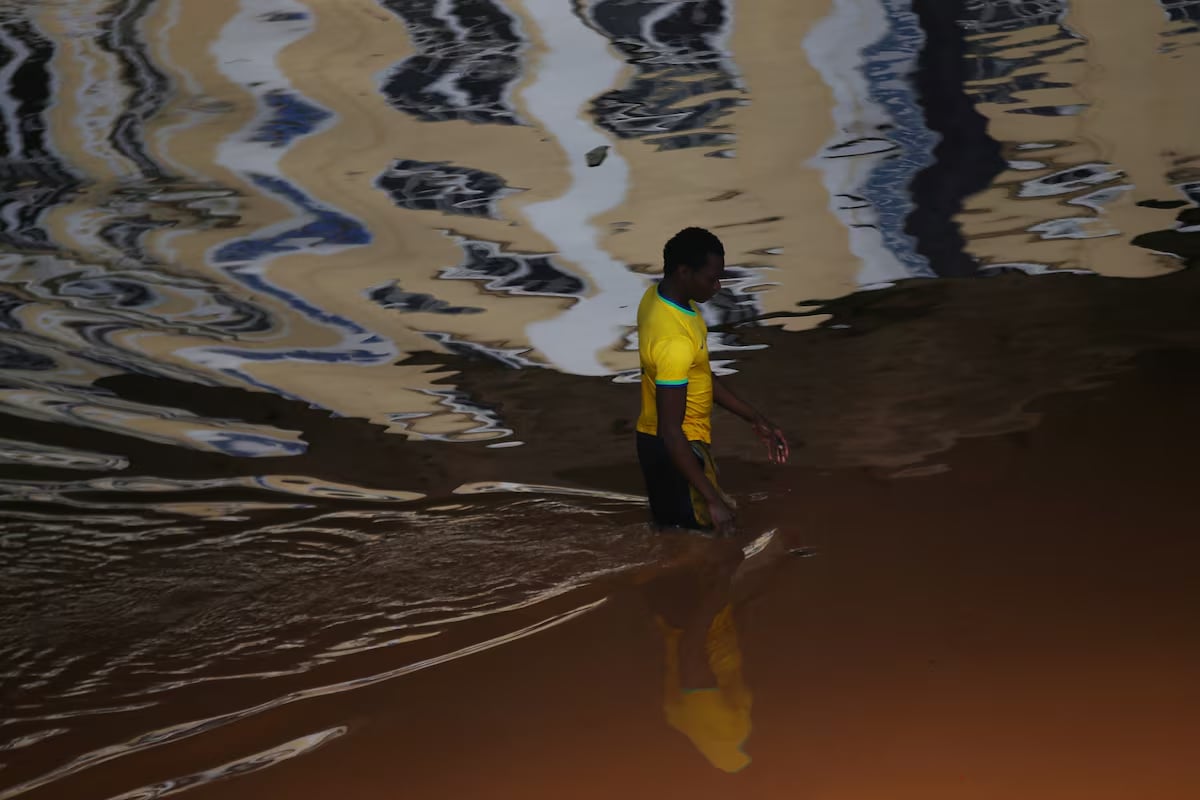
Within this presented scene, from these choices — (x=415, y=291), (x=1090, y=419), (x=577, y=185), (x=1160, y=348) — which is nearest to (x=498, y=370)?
(x=415, y=291)

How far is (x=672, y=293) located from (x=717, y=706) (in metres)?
1.29

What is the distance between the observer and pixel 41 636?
347cm

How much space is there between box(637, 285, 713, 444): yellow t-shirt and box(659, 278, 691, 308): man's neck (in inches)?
0.5

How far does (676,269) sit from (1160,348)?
3.20 meters

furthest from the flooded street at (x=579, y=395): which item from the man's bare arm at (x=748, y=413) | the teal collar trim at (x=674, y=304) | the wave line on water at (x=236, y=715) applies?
the teal collar trim at (x=674, y=304)

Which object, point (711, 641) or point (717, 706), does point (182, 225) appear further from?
point (717, 706)

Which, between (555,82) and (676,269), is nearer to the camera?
(676,269)

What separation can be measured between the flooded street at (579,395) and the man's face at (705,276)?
0.96 m

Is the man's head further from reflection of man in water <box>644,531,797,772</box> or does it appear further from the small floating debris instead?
the small floating debris

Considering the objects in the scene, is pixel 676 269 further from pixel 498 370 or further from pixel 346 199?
pixel 346 199

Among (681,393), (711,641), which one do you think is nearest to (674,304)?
(681,393)

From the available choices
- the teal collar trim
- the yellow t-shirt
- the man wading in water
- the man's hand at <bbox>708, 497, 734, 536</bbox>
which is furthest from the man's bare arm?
the teal collar trim

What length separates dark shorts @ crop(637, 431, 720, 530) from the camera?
3.51 m

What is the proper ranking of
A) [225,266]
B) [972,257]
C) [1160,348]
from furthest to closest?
[225,266] < [972,257] < [1160,348]
